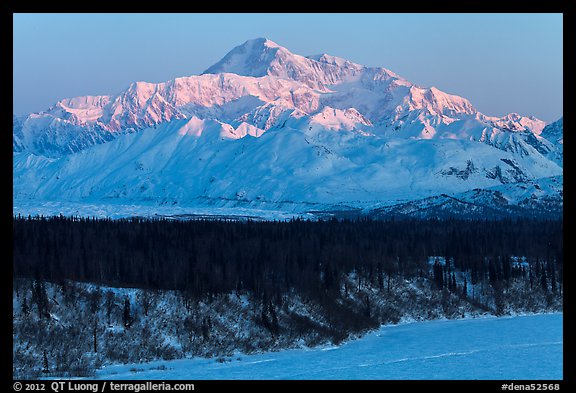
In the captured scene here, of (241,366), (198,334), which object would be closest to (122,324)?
(198,334)

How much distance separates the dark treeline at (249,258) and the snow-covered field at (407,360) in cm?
1555

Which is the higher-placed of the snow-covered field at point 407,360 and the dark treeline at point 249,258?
the dark treeline at point 249,258

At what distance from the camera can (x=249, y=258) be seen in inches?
5960

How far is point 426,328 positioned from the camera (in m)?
139

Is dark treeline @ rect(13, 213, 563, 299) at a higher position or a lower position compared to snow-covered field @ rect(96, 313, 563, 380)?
higher

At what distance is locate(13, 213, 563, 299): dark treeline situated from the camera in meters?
130

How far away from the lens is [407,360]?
110 metres

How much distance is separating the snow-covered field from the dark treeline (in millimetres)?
15554

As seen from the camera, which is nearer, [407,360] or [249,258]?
[407,360]

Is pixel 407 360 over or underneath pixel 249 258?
underneath

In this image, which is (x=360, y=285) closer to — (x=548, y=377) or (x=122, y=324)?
(x=122, y=324)

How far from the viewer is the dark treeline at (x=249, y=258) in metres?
130

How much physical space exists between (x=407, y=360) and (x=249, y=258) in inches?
1819

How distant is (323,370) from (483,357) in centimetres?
2097
